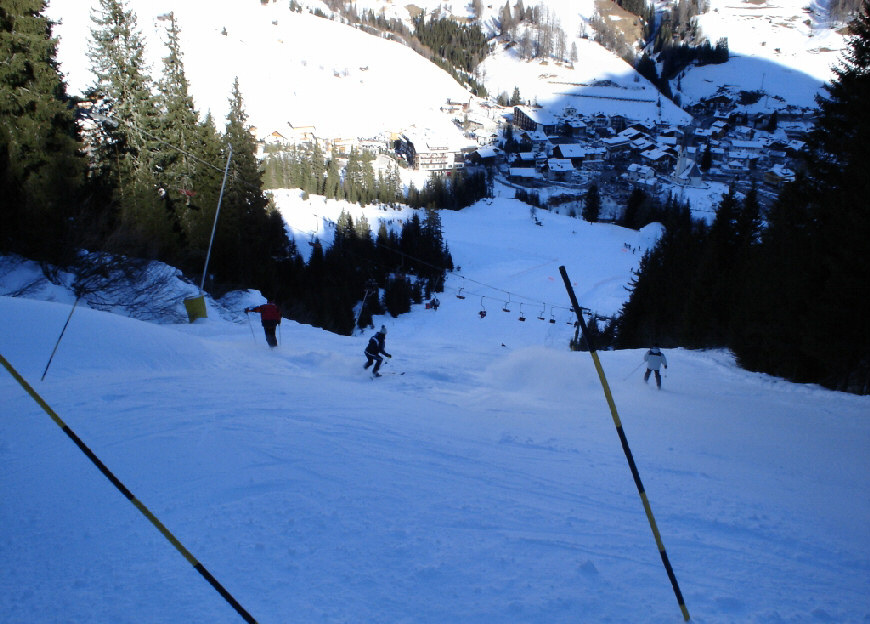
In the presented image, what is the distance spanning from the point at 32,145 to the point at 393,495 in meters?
17.7

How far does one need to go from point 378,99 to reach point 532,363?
556 feet

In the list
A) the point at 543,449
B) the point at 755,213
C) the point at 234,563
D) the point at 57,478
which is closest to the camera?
the point at 234,563

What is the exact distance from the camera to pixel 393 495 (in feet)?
15.5

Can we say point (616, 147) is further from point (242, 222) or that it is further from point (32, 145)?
point (32, 145)

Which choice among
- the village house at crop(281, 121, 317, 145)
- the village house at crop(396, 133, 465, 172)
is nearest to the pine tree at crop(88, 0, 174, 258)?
the village house at crop(396, 133, 465, 172)

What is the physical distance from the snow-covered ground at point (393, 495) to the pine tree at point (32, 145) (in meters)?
7.09

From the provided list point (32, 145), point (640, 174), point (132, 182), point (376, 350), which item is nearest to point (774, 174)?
point (640, 174)

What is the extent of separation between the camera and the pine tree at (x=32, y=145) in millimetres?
14438

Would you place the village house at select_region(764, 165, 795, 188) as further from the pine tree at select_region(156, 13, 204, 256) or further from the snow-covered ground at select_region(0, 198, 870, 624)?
the snow-covered ground at select_region(0, 198, 870, 624)

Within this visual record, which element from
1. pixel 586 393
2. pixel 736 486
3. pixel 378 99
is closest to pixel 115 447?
pixel 736 486

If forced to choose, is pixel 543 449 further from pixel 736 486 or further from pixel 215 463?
pixel 215 463

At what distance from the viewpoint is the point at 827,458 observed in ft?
24.0

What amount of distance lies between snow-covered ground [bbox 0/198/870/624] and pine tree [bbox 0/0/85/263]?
7090 millimetres

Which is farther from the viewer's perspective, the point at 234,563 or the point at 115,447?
the point at 115,447
